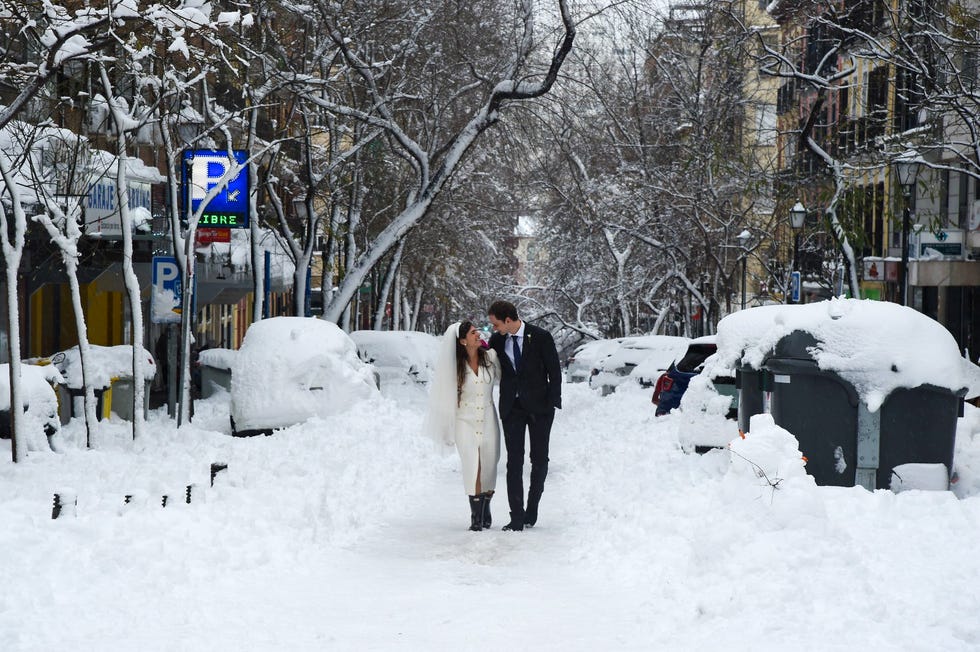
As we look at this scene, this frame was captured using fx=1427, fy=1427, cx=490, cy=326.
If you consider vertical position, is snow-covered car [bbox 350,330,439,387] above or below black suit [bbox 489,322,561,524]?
below

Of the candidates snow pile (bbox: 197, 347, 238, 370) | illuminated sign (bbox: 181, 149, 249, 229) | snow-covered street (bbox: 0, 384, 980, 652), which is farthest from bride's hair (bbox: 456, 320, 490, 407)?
snow pile (bbox: 197, 347, 238, 370)

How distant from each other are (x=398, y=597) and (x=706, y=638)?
2.00 metres

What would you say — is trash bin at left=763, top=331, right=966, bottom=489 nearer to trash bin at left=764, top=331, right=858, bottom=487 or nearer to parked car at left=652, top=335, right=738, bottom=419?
trash bin at left=764, top=331, right=858, bottom=487

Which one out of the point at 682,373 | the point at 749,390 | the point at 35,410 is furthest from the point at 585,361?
the point at 749,390

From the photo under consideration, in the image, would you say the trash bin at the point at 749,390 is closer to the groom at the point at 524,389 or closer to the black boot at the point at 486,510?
the groom at the point at 524,389

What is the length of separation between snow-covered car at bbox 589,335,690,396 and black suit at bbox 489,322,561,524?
1521 centimetres

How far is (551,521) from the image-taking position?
11.7 m

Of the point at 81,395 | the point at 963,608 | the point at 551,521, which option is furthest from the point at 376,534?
the point at 81,395

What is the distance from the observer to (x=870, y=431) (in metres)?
11.1

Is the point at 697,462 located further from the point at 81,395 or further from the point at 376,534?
the point at 81,395

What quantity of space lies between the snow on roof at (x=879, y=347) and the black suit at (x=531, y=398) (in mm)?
2229

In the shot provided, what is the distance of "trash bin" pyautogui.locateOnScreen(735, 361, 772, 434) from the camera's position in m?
12.4

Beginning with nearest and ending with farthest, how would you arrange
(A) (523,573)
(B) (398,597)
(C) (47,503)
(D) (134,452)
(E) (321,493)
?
1. (B) (398,597)
2. (A) (523,573)
3. (C) (47,503)
4. (E) (321,493)
5. (D) (134,452)

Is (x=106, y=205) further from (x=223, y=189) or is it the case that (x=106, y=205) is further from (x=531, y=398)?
(x=531, y=398)
